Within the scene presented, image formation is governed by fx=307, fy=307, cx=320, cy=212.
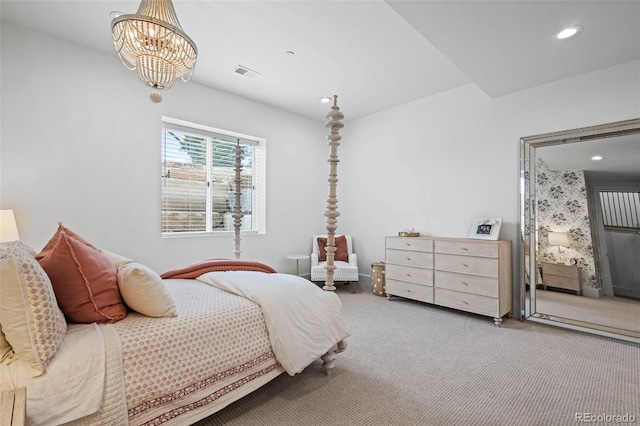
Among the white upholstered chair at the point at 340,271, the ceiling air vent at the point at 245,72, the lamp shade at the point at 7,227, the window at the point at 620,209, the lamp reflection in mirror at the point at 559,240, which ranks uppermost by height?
the ceiling air vent at the point at 245,72

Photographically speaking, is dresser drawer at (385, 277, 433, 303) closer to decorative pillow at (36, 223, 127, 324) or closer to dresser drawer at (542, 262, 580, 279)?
dresser drawer at (542, 262, 580, 279)

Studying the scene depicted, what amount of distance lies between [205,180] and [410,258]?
2870 mm

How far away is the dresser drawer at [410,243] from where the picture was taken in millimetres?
3773

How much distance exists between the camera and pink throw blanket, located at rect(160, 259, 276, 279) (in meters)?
2.40

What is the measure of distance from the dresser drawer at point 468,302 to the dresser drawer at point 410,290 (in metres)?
0.10

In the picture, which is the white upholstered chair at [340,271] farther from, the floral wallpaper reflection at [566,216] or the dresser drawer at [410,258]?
the floral wallpaper reflection at [566,216]

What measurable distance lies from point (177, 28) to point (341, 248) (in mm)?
3641

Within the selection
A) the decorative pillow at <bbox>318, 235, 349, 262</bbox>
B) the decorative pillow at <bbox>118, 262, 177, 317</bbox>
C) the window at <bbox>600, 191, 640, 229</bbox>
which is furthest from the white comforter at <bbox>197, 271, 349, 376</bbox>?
the window at <bbox>600, 191, 640, 229</bbox>

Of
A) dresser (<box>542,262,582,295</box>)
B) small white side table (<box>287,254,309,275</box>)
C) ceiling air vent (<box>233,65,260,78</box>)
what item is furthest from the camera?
small white side table (<box>287,254,309,275</box>)

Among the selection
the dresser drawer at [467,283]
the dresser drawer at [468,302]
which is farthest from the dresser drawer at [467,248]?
the dresser drawer at [468,302]

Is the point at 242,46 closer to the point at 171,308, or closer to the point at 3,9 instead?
the point at 3,9

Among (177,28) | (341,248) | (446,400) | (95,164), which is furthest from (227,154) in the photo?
→ (446,400)

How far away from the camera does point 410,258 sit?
3.94 m

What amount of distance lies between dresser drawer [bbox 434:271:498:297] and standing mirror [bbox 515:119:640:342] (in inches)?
19.6
